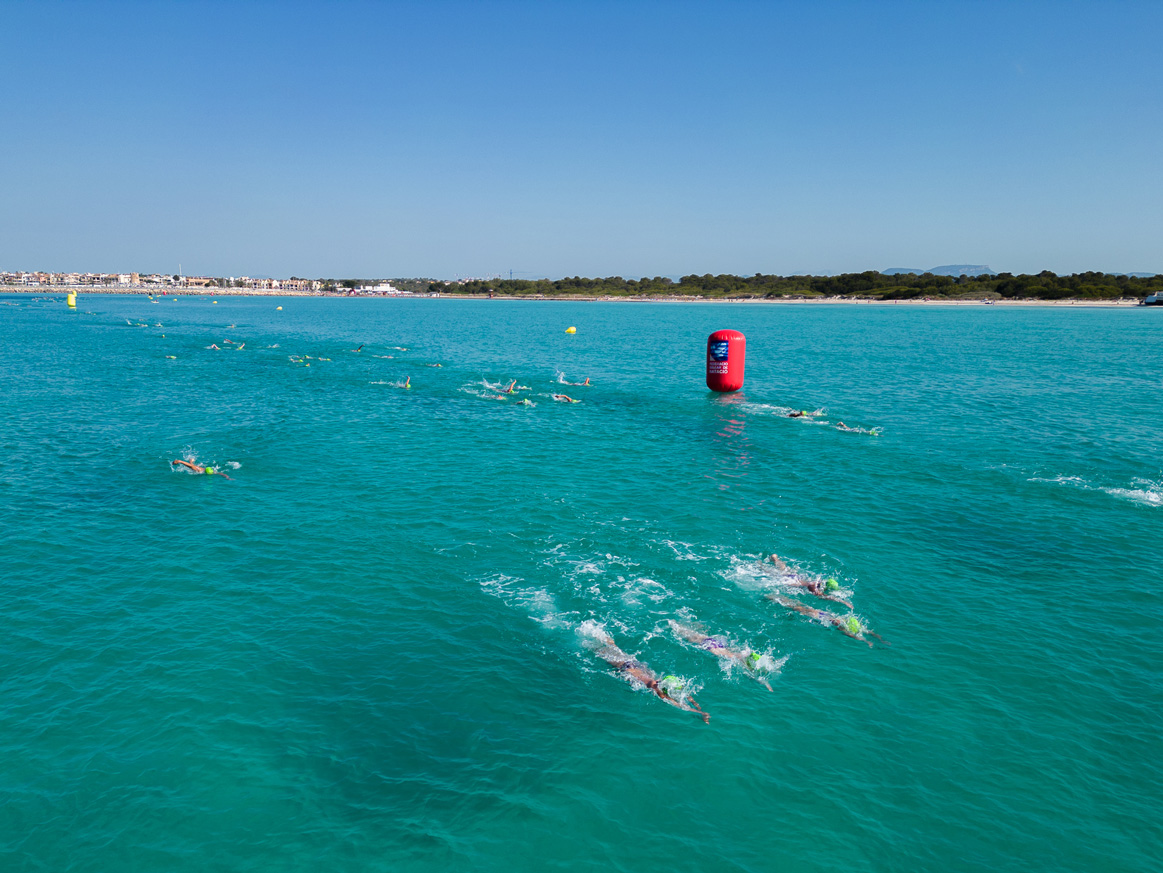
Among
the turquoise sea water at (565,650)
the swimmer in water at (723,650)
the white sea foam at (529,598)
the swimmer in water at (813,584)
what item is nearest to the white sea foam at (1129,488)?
the turquoise sea water at (565,650)

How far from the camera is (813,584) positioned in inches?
846

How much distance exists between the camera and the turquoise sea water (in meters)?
12.5

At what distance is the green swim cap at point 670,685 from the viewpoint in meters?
16.4

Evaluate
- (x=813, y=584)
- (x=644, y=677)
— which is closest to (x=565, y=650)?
(x=644, y=677)

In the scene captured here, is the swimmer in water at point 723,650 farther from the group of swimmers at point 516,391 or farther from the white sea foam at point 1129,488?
the group of swimmers at point 516,391

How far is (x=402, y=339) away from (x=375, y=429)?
71.4 m

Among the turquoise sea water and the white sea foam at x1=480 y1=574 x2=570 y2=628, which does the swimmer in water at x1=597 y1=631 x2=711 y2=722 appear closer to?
the turquoise sea water

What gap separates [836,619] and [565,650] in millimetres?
8644

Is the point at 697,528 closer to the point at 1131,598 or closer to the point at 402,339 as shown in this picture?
the point at 1131,598

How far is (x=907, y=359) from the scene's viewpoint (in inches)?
3332

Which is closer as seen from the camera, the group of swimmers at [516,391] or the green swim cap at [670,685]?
the green swim cap at [670,685]

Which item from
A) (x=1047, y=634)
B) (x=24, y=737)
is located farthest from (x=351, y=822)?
(x=1047, y=634)

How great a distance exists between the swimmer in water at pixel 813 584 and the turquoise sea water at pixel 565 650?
26.1 inches

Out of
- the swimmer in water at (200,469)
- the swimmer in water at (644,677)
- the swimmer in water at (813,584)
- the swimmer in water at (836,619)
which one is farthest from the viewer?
the swimmer in water at (200,469)
